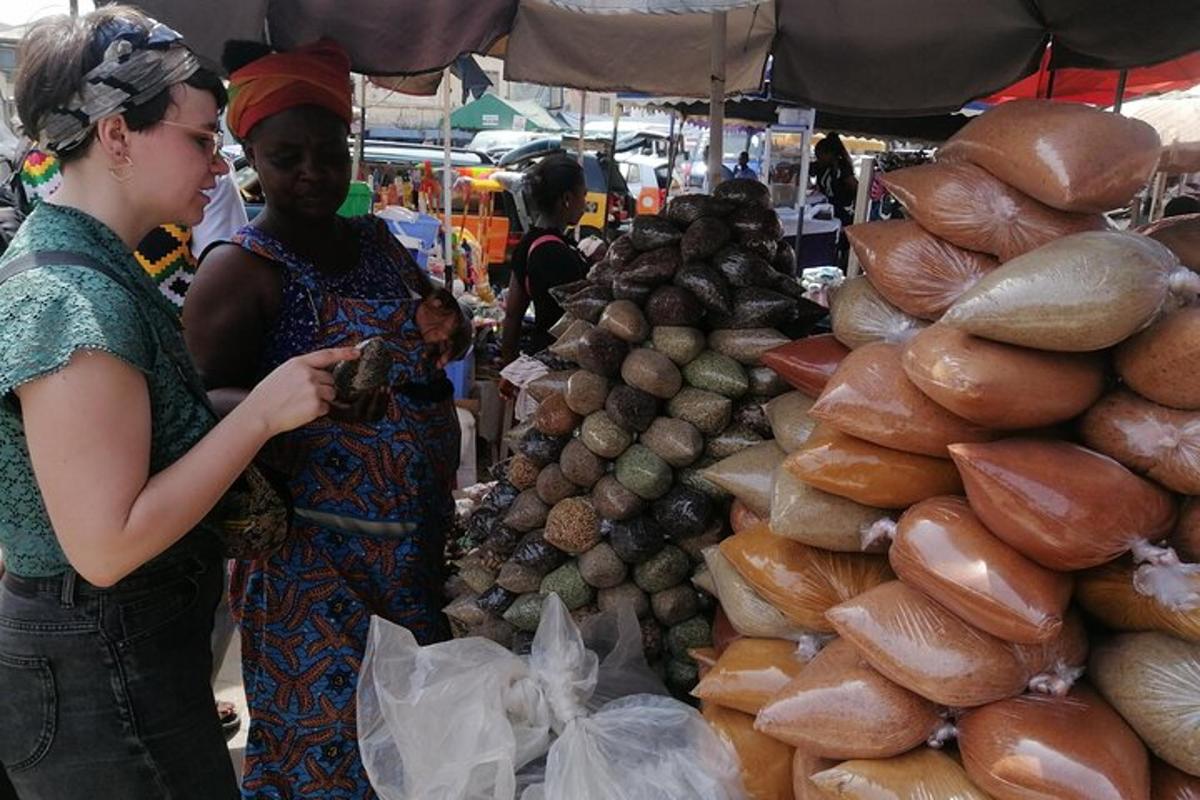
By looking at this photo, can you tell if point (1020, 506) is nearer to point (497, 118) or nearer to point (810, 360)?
point (810, 360)

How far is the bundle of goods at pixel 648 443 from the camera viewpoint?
72.8 inches

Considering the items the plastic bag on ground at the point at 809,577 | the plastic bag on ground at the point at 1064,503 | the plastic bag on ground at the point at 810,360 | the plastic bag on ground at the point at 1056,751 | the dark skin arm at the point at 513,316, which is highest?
the plastic bag on ground at the point at 1064,503

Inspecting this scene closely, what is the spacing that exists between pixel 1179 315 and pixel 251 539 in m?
1.50

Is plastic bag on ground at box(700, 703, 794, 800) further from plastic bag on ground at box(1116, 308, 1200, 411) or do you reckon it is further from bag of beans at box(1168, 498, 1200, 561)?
plastic bag on ground at box(1116, 308, 1200, 411)

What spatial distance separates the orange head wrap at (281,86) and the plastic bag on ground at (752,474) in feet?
3.72

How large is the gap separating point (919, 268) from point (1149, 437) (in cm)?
44

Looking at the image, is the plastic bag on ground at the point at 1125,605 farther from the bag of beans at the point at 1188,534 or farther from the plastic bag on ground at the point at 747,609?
the plastic bag on ground at the point at 747,609

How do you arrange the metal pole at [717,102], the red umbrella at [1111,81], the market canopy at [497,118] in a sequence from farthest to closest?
the market canopy at [497,118]
the red umbrella at [1111,81]
the metal pole at [717,102]

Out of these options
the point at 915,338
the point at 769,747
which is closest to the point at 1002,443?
the point at 915,338

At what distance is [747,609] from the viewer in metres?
1.50

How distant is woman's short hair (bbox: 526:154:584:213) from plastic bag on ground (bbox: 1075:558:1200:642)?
326cm

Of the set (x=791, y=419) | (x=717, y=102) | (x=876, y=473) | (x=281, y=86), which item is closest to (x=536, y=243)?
(x=717, y=102)

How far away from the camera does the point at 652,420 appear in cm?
189

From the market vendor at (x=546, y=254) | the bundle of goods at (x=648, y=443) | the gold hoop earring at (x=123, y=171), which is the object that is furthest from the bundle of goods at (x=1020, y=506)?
the market vendor at (x=546, y=254)
